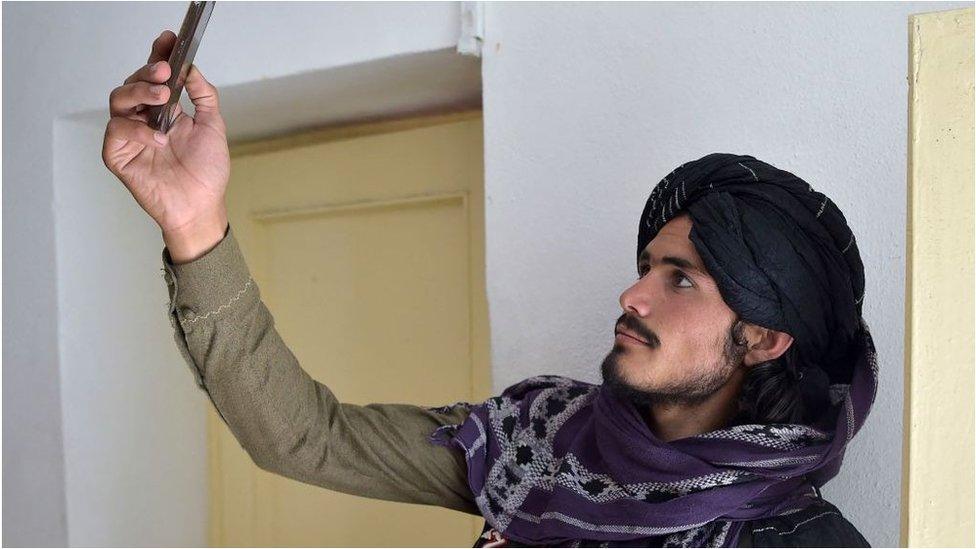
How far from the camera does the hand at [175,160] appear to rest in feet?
3.14

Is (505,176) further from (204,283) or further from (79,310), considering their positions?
(79,310)

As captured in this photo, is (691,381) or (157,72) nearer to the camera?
(157,72)

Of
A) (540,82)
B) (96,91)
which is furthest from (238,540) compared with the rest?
(540,82)

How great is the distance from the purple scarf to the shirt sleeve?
55mm

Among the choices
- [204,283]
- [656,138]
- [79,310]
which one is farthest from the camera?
[79,310]

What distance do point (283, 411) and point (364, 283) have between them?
0.78 m

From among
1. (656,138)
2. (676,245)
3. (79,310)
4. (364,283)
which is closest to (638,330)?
(676,245)

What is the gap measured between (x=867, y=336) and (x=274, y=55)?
1.12 meters

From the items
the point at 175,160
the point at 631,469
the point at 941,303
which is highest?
the point at 175,160

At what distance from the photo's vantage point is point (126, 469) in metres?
1.89

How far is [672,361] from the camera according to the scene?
1046 mm

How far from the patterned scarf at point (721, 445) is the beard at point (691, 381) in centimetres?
3

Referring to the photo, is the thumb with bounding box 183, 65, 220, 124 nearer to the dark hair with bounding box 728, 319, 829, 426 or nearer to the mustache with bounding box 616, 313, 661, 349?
the mustache with bounding box 616, 313, 661, 349

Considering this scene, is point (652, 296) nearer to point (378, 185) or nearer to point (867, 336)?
point (867, 336)
